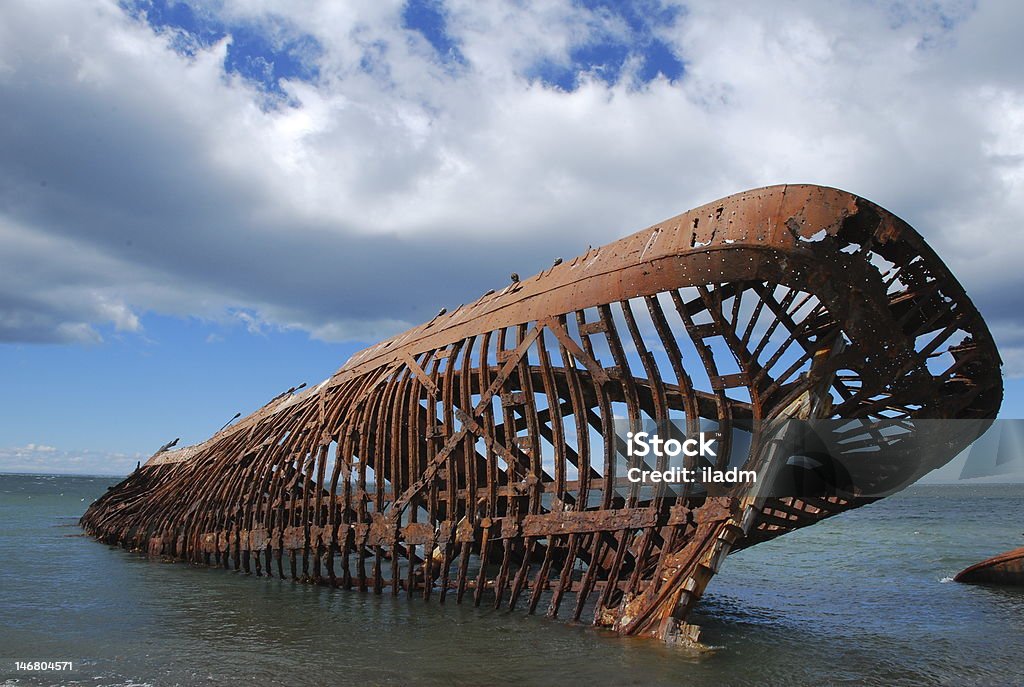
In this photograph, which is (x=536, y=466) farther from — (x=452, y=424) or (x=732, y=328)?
(x=732, y=328)

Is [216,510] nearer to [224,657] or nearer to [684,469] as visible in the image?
[224,657]

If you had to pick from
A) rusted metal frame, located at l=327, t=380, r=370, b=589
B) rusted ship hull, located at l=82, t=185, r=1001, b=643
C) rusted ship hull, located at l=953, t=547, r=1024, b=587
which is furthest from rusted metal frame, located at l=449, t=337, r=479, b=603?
rusted ship hull, located at l=953, t=547, r=1024, b=587

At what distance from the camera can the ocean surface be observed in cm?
683


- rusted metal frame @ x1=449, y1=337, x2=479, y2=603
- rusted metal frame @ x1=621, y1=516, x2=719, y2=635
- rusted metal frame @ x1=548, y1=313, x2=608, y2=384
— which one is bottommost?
rusted metal frame @ x1=621, y1=516, x2=719, y2=635

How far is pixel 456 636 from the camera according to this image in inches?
323

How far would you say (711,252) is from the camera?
7129mm

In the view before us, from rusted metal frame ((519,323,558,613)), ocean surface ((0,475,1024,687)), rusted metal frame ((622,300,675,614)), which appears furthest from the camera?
rusted metal frame ((519,323,558,613))

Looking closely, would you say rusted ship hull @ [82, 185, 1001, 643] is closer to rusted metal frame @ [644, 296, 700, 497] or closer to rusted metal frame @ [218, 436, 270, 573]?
rusted metal frame @ [644, 296, 700, 497]

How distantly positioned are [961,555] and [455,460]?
638 inches

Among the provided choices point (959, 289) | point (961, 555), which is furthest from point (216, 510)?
point (961, 555)

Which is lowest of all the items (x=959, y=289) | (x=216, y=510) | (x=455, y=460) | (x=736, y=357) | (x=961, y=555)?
(x=961, y=555)

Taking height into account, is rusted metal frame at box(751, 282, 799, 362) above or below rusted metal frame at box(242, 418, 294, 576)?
above

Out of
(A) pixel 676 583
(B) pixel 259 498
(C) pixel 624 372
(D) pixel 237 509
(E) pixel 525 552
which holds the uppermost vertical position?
(C) pixel 624 372

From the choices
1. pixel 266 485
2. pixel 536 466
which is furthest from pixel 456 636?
pixel 266 485
